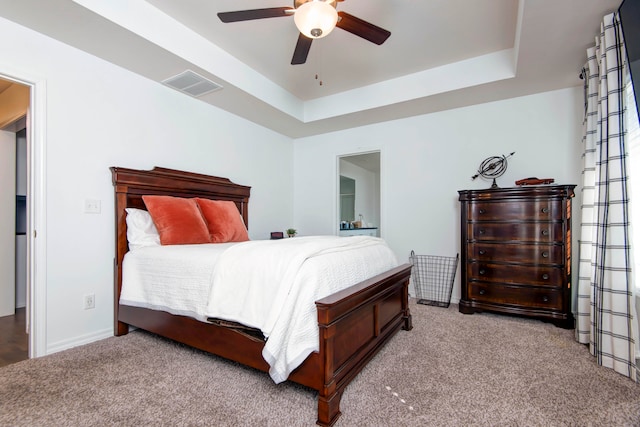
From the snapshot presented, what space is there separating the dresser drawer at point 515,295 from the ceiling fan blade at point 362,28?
8.16 feet

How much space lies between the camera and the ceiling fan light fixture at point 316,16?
1817 mm

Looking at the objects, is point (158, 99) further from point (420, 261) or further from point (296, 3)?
point (420, 261)

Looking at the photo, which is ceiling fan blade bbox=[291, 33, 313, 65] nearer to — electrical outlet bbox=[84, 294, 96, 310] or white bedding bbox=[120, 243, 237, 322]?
white bedding bbox=[120, 243, 237, 322]

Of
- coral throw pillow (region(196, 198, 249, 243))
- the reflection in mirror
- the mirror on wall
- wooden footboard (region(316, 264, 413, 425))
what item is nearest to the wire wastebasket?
wooden footboard (region(316, 264, 413, 425))

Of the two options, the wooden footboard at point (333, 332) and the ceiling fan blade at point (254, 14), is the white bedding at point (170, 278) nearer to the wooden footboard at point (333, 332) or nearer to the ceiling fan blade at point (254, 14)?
the wooden footboard at point (333, 332)

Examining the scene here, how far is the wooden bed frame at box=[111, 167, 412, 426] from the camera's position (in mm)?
1517

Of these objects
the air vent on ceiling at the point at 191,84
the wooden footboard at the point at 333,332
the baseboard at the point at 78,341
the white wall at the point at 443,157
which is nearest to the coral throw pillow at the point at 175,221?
the wooden footboard at the point at 333,332

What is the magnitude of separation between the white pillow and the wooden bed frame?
6 cm

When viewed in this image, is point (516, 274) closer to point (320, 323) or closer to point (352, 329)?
point (352, 329)

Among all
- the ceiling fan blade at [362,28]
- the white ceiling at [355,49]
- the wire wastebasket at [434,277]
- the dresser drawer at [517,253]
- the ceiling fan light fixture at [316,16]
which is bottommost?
the wire wastebasket at [434,277]

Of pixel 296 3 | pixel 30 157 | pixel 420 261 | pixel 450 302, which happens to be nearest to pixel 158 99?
pixel 30 157

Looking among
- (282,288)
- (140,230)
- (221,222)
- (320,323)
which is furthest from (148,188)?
(320,323)

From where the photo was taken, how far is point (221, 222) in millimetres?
3141

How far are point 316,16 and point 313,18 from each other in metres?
0.02
